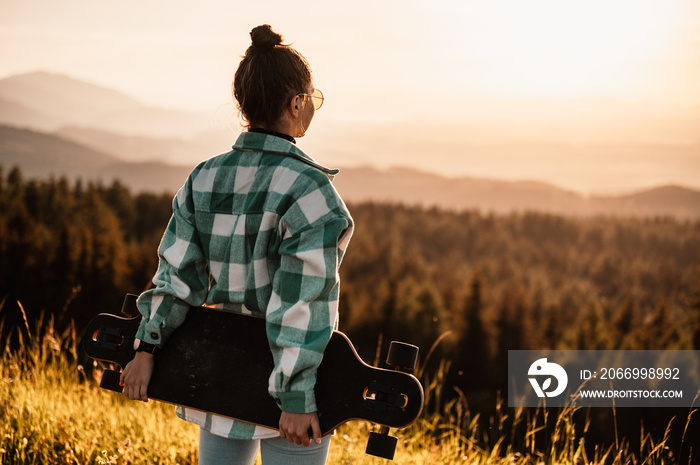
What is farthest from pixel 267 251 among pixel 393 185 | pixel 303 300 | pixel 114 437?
pixel 393 185

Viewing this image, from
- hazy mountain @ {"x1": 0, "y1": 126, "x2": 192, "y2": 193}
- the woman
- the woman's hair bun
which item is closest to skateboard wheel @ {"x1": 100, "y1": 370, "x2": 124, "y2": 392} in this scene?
the woman

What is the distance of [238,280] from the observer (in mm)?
1571

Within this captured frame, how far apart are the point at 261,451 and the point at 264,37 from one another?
1142mm

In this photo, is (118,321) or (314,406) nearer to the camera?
(314,406)

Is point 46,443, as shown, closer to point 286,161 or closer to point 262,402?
point 262,402

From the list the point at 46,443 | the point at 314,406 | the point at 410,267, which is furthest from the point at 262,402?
the point at 410,267

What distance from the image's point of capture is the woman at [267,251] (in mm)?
1422

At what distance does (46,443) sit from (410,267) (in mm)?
72592

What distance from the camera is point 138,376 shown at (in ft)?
5.34

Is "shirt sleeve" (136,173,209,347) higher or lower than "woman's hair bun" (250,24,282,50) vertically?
→ lower

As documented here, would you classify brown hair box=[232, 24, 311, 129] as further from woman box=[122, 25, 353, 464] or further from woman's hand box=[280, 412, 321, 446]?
woman's hand box=[280, 412, 321, 446]

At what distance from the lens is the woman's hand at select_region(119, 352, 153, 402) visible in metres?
1.62

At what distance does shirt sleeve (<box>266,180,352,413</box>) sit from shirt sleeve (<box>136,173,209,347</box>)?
11.9 inches

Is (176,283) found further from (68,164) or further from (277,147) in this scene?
(68,164)
